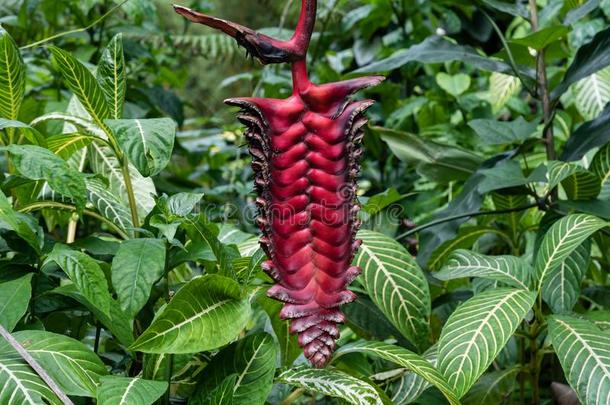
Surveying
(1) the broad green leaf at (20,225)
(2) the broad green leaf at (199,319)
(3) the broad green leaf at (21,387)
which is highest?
(1) the broad green leaf at (20,225)

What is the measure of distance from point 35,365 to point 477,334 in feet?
1.85

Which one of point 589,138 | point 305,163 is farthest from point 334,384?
point 589,138

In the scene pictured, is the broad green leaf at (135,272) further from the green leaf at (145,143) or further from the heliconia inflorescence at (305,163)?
the heliconia inflorescence at (305,163)

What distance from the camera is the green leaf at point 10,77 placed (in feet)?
3.79

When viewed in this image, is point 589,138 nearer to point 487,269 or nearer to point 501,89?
point 487,269

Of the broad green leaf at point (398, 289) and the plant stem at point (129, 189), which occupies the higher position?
the plant stem at point (129, 189)

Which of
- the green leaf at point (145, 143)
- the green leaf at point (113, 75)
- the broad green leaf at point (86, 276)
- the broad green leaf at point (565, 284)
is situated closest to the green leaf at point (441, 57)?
the broad green leaf at point (565, 284)

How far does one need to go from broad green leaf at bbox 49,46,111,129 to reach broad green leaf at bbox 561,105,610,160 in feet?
2.87

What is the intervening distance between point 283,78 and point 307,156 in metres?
1.61

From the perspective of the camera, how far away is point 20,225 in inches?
39.7

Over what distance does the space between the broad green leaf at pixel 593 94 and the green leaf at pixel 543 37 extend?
2.00 feet

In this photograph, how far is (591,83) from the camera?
85.0 inches

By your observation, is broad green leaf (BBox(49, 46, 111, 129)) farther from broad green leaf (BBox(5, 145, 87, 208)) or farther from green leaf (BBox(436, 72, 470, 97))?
green leaf (BBox(436, 72, 470, 97))

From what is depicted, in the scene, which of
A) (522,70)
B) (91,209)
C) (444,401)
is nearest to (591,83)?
(522,70)
